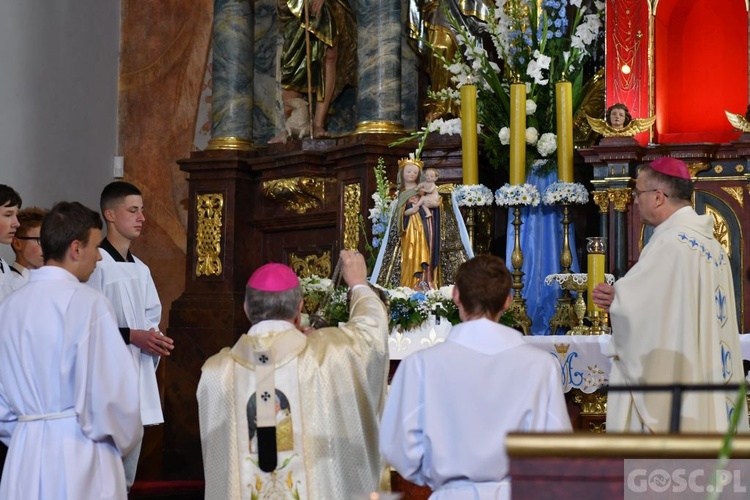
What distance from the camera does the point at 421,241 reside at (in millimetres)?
6602

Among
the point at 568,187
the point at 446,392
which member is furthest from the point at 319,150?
the point at 446,392

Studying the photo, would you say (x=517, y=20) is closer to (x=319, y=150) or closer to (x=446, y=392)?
(x=319, y=150)

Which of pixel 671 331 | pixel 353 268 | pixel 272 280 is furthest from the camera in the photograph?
pixel 671 331

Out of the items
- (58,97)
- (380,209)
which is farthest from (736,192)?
(58,97)

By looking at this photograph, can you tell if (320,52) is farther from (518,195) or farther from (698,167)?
(698,167)

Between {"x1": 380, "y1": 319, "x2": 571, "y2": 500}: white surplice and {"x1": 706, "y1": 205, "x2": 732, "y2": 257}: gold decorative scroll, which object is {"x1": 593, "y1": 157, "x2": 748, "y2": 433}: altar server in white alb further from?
{"x1": 706, "y1": 205, "x2": 732, "y2": 257}: gold decorative scroll

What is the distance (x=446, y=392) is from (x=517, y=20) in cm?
487

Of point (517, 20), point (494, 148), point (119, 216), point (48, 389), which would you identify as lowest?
point (48, 389)

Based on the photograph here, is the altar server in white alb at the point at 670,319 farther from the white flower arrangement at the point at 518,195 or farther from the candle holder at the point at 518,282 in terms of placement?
the white flower arrangement at the point at 518,195

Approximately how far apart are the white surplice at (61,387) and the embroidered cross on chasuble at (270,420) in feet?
2.08

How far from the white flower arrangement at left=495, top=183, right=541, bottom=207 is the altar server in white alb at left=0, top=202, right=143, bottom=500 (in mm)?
3487

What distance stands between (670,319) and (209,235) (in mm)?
5052

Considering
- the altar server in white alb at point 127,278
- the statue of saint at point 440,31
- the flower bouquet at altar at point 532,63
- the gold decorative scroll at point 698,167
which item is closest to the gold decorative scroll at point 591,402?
the gold decorative scroll at point 698,167

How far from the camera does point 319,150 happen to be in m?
8.48
